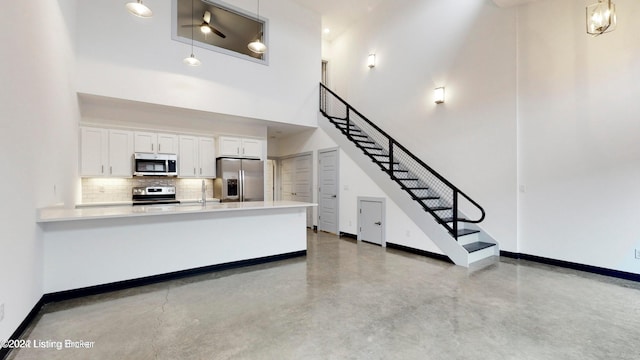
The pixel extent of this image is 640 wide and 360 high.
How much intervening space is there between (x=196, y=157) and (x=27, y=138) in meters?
3.85

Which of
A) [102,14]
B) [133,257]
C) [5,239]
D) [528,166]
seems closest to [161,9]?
[102,14]

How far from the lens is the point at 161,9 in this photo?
5.12m

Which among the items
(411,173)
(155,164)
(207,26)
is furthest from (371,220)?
(207,26)

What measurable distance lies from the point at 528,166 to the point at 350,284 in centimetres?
350

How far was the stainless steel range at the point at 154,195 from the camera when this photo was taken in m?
5.72

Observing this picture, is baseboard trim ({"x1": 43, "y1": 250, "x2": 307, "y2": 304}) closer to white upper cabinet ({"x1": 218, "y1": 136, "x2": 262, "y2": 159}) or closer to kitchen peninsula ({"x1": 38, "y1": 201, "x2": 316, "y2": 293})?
kitchen peninsula ({"x1": 38, "y1": 201, "x2": 316, "y2": 293})

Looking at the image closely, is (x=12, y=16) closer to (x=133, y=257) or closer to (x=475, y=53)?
(x=133, y=257)

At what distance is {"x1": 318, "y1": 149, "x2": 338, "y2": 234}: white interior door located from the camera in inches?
263

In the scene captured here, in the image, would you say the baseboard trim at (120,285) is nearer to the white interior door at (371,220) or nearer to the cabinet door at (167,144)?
the white interior door at (371,220)

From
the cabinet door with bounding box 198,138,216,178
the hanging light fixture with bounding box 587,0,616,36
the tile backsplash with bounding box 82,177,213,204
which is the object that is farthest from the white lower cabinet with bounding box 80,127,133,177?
the hanging light fixture with bounding box 587,0,616,36

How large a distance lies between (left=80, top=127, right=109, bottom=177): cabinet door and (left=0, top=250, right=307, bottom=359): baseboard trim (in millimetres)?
2895

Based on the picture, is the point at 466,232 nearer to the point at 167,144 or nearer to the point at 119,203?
the point at 167,144

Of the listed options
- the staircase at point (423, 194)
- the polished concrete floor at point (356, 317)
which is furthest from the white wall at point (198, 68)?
the polished concrete floor at point (356, 317)

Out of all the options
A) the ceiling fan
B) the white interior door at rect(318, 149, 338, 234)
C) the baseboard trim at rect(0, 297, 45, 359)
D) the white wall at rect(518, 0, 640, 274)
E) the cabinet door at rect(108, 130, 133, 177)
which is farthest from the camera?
the white interior door at rect(318, 149, 338, 234)
